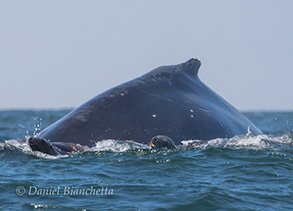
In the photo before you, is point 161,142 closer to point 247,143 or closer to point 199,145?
point 199,145

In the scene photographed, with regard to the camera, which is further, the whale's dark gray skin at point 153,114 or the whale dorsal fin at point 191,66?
the whale dorsal fin at point 191,66

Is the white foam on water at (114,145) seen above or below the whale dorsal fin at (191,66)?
below

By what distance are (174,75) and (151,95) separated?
875mm

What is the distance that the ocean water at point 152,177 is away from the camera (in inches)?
341

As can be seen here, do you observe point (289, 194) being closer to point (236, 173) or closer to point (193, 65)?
point (236, 173)

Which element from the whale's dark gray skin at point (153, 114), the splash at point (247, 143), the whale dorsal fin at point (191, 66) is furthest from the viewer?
the whale dorsal fin at point (191, 66)

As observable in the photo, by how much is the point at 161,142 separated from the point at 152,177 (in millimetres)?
871

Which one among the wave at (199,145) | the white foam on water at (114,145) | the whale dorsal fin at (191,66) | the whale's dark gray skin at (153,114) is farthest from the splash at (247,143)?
the whale dorsal fin at (191,66)

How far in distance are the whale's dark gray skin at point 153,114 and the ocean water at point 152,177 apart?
24 centimetres

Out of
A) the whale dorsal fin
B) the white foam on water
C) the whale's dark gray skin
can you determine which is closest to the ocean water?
the white foam on water

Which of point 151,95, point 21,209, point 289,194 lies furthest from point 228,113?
point 21,209

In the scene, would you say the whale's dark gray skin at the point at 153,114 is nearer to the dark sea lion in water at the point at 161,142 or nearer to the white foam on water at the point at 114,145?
the white foam on water at the point at 114,145

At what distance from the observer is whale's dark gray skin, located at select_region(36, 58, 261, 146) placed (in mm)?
11453

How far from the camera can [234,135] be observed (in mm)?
12812
